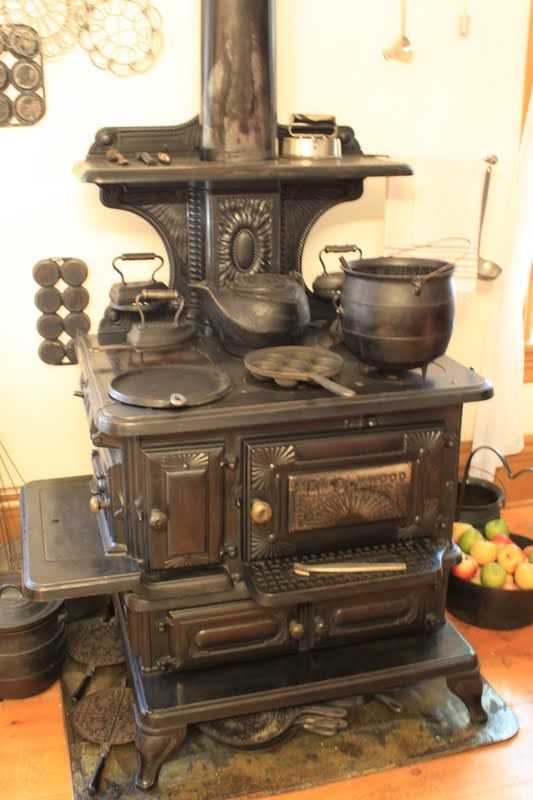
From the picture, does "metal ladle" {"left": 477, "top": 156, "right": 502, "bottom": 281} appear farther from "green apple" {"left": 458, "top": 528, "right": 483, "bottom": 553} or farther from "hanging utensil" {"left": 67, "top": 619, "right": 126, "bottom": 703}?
"hanging utensil" {"left": 67, "top": 619, "right": 126, "bottom": 703}

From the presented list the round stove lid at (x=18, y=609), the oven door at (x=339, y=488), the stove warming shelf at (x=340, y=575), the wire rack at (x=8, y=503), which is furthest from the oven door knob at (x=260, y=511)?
the wire rack at (x=8, y=503)

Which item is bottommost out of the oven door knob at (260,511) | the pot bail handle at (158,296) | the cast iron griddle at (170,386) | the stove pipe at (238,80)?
the oven door knob at (260,511)

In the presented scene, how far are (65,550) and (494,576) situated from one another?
1.10m

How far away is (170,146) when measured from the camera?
7.01 ft

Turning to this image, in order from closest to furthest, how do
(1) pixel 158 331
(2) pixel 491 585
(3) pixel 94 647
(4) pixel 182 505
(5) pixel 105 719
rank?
(4) pixel 182 505 → (5) pixel 105 719 → (1) pixel 158 331 → (3) pixel 94 647 → (2) pixel 491 585

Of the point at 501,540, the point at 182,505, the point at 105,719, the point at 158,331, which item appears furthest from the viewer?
the point at 501,540

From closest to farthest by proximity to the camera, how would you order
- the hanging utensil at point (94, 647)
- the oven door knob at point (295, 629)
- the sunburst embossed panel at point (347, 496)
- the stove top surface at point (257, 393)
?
the stove top surface at point (257, 393), the sunburst embossed panel at point (347, 496), the oven door knob at point (295, 629), the hanging utensil at point (94, 647)

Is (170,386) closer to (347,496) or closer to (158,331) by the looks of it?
(158,331)

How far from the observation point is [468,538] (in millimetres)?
2293

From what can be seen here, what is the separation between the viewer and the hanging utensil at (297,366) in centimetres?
167

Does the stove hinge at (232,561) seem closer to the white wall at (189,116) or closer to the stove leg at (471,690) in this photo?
the stove leg at (471,690)

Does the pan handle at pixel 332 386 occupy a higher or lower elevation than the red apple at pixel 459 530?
higher

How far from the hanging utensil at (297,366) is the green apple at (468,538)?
751 millimetres


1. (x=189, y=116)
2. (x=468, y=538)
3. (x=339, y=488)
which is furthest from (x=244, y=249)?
(x=468, y=538)
